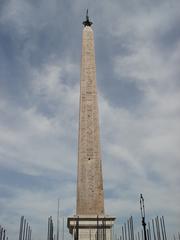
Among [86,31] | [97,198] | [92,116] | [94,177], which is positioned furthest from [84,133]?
[86,31]

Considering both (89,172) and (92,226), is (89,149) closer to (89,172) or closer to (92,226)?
(89,172)

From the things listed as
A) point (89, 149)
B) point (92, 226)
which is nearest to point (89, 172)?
point (89, 149)

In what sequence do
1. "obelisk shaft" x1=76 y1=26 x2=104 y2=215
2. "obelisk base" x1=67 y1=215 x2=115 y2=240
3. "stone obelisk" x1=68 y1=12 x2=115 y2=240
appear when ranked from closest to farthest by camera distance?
"obelisk base" x1=67 y1=215 x2=115 y2=240
"stone obelisk" x1=68 y1=12 x2=115 y2=240
"obelisk shaft" x1=76 y1=26 x2=104 y2=215

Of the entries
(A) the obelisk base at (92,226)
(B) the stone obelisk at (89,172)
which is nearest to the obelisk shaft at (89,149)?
(B) the stone obelisk at (89,172)

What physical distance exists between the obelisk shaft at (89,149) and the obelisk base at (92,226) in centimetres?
32

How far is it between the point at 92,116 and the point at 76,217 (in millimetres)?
4371

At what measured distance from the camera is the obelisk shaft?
12406 millimetres

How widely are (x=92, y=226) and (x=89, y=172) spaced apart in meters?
2.08

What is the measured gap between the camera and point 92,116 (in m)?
14.1

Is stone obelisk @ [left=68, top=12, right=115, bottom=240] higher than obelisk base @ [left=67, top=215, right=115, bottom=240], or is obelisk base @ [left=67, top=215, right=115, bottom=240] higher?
stone obelisk @ [left=68, top=12, right=115, bottom=240]

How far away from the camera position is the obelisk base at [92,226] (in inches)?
465

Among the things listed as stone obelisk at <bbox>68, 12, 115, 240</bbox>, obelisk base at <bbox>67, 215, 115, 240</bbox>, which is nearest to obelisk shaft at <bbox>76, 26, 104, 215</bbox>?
stone obelisk at <bbox>68, 12, 115, 240</bbox>

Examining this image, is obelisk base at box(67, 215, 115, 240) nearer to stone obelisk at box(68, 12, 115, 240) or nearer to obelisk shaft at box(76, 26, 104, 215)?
stone obelisk at box(68, 12, 115, 240)

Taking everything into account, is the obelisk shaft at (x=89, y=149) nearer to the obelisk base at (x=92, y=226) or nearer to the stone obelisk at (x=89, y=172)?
the stone obelisk at (x=89, y=172)
